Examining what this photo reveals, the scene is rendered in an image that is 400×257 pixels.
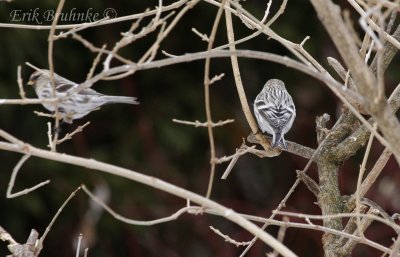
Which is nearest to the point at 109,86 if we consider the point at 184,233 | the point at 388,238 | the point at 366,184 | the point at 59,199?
the point at 59,199

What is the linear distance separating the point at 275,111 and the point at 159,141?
3887 millimetres

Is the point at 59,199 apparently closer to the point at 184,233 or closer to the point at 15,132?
the point at 15,132

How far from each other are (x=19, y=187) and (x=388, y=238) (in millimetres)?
4164

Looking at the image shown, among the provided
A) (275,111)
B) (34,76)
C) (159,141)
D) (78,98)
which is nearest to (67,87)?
(78,98)

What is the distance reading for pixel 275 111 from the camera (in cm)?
554

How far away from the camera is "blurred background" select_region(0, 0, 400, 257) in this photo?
28.9ft

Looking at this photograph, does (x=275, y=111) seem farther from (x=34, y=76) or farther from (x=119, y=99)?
(x=34, y=76)

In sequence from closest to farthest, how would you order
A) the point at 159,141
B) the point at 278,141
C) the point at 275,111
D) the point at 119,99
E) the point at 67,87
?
the point at 278,141 → the point at 119,99 → the point at 275,111 → the point at 67,87 → the point at 159,141

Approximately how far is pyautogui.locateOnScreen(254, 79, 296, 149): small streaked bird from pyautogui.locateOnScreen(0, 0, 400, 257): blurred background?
8.41 feet

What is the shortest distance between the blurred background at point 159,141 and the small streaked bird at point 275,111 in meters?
2.56

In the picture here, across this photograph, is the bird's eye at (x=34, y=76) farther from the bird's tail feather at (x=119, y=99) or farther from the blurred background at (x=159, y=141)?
the blurred background at (x=159, y=141)

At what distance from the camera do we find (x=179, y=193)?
2.41 m

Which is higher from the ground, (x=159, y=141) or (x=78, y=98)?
(x=78, y=98)

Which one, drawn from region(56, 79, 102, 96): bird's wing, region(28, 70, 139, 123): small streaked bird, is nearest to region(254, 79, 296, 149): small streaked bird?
region(28, 70, 139, 123): small streaked bird
